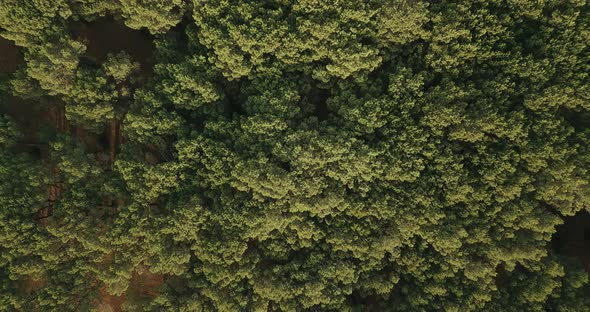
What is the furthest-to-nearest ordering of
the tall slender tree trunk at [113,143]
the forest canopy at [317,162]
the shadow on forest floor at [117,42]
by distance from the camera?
the tall slender tree trunk at [113,143]
the shadow on forest floor at [117,42]
the forest canopy at [317,162]

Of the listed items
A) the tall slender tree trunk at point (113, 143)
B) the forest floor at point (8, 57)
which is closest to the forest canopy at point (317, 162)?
the tall slender tree trunk at point (113, 143)

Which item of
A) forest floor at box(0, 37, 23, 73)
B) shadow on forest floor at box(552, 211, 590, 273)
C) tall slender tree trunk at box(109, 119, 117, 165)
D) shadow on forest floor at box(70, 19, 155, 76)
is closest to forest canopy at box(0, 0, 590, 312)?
shadow on forest floor at box(552, 211, 590, 273)

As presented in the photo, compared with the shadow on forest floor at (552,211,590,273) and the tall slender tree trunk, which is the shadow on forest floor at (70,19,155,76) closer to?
the tall slender tree trunk

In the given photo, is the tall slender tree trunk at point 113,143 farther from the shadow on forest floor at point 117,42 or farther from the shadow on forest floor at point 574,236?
the shadow on forest floor at point 574,236

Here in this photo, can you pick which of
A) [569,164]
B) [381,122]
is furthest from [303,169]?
[569,164]

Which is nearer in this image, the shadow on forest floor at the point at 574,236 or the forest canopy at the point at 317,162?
the forest canopy at the point at 317,162

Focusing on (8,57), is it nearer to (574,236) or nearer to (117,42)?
(117,42)

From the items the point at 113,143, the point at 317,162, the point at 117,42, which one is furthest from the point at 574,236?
the point at 117,42

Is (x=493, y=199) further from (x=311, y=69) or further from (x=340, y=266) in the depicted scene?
(x=311, y=69)
